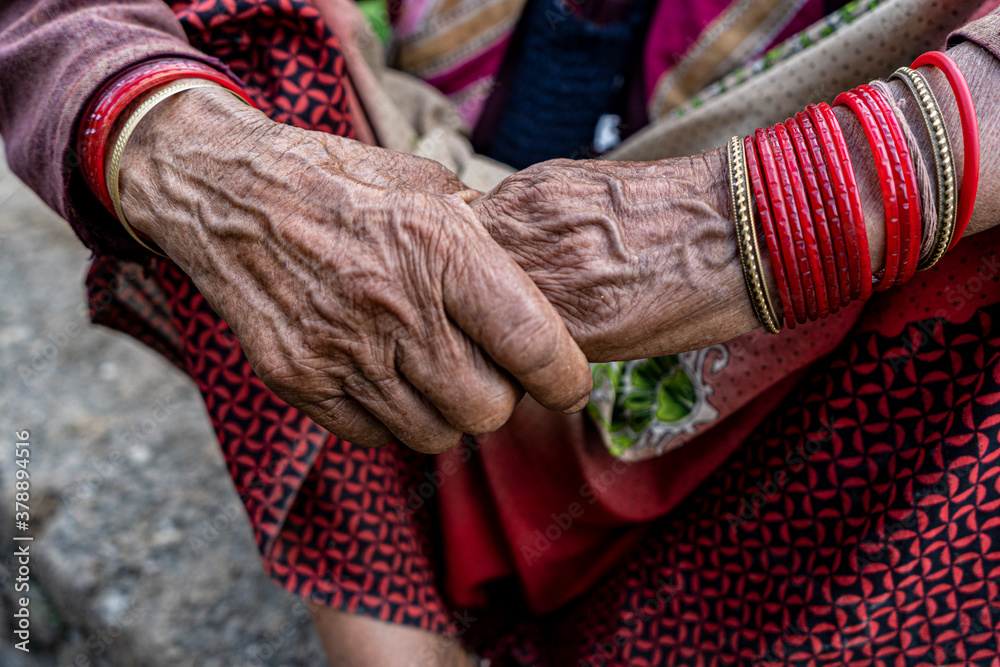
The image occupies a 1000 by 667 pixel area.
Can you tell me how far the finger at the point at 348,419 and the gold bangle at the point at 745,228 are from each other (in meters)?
0.46

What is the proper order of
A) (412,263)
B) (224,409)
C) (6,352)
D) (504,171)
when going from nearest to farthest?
1. (412,263)
2. (224,409)
3. (504,171)
4. (6,352)

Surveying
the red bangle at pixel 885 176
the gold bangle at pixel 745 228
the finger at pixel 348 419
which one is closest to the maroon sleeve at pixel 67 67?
the finger at pixel 348 419

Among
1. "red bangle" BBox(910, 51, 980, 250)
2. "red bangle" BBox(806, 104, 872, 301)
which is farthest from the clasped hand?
"red bangle" BBox(910, 51, 980, 250)

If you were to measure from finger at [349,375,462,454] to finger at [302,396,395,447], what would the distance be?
0.02m

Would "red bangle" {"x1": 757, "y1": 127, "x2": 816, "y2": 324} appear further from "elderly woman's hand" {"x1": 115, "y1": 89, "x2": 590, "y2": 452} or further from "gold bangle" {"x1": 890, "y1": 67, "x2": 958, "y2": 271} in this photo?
"elderly woman's hand" {"x1": 115, "y1": 89, "x2": 590, "y2": 452}

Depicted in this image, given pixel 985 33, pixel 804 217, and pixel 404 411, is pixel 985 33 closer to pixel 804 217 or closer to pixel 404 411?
pixel 804 217

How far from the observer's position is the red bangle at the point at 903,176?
A: 0.64m

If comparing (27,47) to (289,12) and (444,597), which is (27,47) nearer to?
(289,12)

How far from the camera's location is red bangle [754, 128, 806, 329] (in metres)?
0.66

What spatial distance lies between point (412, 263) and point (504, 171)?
55cm

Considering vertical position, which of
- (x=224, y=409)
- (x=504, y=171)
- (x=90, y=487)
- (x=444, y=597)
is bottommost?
(x=90, y=487)

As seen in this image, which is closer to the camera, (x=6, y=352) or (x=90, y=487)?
(x=90, y=487)

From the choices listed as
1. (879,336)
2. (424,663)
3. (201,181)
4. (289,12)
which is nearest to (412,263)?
(201,181)

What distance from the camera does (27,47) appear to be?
83cm
